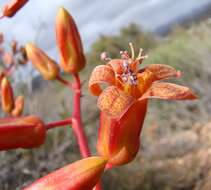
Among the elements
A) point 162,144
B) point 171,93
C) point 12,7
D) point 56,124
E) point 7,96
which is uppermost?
point 12,7

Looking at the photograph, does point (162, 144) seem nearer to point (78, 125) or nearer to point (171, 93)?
point (78, 125)

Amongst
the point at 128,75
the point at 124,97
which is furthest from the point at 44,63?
the point at 124,97

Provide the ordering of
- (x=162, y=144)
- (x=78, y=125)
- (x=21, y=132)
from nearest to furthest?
(x=21, y=132)
(x=78, y=125)
(x=162, y=144)

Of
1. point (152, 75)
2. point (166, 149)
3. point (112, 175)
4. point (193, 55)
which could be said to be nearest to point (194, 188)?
point (112, 175)

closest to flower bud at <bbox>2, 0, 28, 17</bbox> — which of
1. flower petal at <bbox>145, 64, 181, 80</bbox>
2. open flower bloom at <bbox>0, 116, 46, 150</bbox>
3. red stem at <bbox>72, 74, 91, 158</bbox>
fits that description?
red stem at <bbox>72, 74, 91, 158</bbox>

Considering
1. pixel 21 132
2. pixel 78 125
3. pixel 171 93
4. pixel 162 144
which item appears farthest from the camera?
pixel 162 144

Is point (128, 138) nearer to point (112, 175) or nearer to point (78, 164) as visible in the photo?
point (78, 164)
